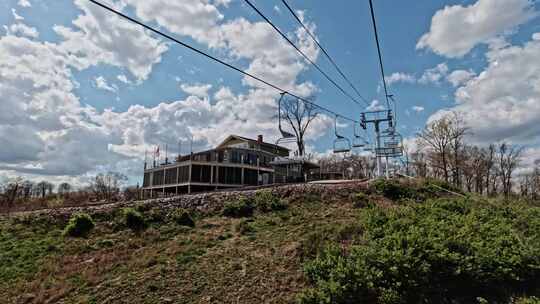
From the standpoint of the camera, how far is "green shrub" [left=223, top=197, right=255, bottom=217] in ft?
45.0

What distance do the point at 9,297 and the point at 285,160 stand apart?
21.8 m

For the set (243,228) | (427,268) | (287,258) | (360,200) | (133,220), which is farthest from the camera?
(360,200)

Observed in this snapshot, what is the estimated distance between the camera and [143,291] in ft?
23.6

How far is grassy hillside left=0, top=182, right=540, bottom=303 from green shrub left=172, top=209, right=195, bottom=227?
1.8 inches

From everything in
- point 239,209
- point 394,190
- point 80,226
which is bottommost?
point 80,226

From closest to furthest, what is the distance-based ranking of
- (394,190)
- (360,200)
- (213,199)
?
1. (360,200)
2. (394,190)
3. (213,199)

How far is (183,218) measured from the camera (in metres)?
13.4

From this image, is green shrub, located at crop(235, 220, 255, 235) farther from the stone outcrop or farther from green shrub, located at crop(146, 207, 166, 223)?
green shrub, located at crop(146, 207, 166, 223)

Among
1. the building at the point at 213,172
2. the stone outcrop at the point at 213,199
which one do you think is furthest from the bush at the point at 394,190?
the building at the point at 213,172

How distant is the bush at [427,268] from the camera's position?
591cm

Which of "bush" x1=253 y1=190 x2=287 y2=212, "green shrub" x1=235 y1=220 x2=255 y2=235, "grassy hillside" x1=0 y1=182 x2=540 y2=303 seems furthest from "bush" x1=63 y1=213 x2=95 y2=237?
"bush" x1=253 y1=190 x2=287 y2=212

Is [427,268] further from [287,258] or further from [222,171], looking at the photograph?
[222,171]

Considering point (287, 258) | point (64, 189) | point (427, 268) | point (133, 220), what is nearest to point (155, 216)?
point (133, 220)

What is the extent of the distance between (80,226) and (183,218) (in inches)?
170
